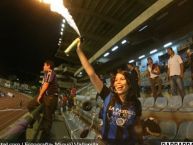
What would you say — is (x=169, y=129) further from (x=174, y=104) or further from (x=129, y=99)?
(x=129, y=99)

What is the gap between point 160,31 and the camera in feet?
52.0

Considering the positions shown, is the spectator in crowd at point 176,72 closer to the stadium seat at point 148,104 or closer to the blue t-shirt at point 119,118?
the stadium seat at point 148,104

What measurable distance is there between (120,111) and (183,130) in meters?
4.09

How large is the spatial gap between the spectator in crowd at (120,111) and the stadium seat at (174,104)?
16.9 ft

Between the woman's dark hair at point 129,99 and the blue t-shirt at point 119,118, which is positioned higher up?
the woman's dark hair at point 129,99

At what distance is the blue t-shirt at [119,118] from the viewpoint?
3.24 meters

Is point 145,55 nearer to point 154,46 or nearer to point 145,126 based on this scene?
point 154,46

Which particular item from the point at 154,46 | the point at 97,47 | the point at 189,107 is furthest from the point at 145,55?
the point at 189,107

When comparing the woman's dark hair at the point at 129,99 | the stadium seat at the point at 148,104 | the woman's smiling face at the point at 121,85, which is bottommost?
the woman's dark hair at the point at 129,99

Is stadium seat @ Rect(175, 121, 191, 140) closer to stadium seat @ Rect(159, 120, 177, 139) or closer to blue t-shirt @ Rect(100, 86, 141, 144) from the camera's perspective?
stadium seat @ Rect(159, 120, 177, 139)

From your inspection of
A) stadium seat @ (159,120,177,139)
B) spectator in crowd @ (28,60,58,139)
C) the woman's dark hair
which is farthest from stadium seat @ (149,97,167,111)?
the woman's dark hair

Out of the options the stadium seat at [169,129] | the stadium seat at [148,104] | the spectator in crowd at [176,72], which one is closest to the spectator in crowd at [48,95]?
the stadium seat at [169,129]

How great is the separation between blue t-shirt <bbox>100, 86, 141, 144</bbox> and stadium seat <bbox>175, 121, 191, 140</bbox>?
3747 millimetres

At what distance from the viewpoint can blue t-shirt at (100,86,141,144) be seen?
10.6 feet
